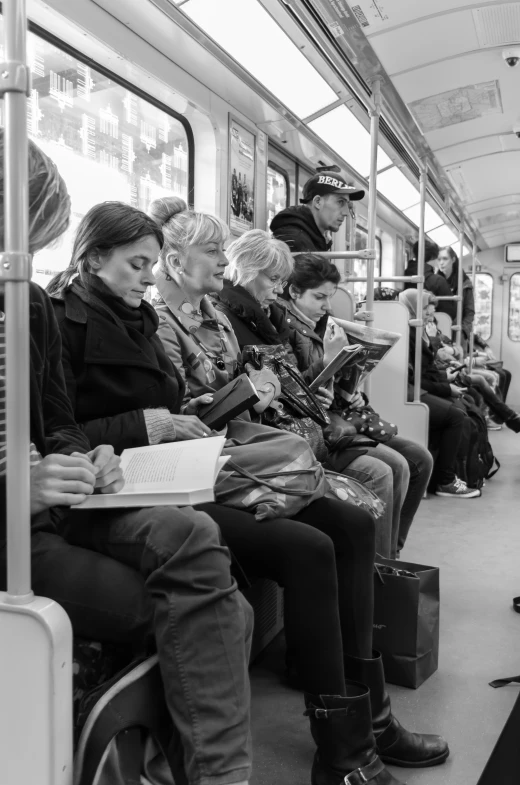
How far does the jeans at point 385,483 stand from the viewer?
114 inches

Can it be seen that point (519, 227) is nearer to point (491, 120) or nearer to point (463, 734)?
point (491, 120)

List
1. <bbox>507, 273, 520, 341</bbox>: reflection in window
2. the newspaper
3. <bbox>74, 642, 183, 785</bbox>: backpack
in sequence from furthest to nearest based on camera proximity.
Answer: <bbox>507, 273, 520, 341</bbox>: reflection in window < the newspaper < <bbox>74, 642, 183, 785</bbox>: backpack

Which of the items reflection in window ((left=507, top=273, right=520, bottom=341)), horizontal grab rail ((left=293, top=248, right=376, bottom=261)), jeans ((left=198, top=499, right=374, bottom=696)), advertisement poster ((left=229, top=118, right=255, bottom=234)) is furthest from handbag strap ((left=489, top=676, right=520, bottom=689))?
reflection in window ((left=507, top=273, right=520, bottom=341))

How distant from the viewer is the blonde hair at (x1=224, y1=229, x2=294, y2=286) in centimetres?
310

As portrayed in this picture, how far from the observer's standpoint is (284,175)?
493 cm

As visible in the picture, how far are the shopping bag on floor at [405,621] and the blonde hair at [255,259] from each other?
135 cm

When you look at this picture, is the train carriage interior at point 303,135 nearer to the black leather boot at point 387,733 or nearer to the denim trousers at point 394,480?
the black leather boot at point 387,733

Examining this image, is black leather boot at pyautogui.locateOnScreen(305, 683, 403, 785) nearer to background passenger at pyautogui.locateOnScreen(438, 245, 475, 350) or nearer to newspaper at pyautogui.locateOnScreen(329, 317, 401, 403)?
newspaper at pyautogui.locateOnScreen(329, 317, 401, 403)

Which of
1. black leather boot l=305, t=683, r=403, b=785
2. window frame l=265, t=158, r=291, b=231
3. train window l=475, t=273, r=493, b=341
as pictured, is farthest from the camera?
train window l=475, t=273, r=493, b=341

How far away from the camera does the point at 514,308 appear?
13.0 meters

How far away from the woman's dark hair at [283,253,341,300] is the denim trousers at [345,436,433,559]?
0.90 metres

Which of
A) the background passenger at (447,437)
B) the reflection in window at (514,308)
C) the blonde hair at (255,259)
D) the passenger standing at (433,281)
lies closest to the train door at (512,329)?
the reflection in window at (514,308)

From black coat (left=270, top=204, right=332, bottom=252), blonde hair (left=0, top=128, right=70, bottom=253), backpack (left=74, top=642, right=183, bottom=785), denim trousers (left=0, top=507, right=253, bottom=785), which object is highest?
black coat (left=270, top=204, right=332, bottom=252)

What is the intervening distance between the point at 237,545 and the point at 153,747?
0.57 m
